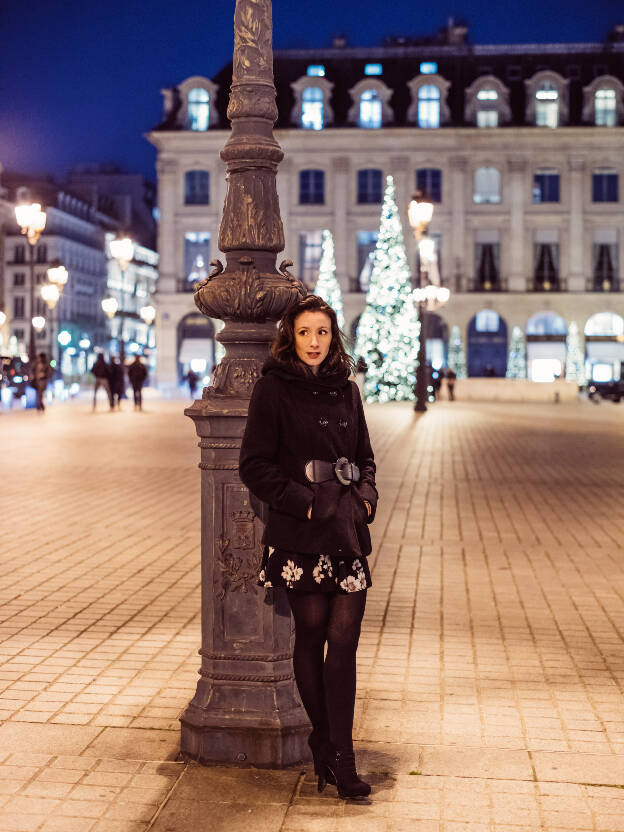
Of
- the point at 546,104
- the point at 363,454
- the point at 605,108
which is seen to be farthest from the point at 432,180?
the point at 363,454

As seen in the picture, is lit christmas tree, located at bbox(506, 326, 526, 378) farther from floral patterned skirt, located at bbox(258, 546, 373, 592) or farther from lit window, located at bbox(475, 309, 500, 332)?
floral patterned skirt, located at bbox(258, 546, 373, 592)

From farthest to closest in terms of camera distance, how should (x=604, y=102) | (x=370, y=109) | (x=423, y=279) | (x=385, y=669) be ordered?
(x=370, y=109), (x=604, y=102), (x=423, y=279), (x=385, y=669)

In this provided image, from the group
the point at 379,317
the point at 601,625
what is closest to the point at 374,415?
the point at 379,317

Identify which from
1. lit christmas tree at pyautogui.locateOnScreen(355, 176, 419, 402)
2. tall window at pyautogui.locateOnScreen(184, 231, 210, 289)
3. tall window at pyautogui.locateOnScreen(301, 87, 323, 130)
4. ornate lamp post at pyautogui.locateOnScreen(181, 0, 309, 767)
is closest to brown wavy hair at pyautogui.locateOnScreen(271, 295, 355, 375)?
ornate lamp post at pyautogui.locateOnScreen(181, 0, 309, 767)

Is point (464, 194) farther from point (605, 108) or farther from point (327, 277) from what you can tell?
point (327, 277)

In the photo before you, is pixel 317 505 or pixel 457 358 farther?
pixel 457 358

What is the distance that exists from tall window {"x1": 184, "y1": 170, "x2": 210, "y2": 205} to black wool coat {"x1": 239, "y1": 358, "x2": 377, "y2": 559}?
227 feet

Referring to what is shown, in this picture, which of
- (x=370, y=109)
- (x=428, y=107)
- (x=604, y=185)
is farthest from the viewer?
(x=370, y=109)

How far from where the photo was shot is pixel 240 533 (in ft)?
16.4

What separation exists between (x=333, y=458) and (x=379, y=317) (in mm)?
45597

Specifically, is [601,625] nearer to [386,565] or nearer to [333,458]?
[386,565]

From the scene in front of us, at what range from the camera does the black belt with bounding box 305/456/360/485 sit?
4.45 m

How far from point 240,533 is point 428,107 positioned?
69213 millimetres

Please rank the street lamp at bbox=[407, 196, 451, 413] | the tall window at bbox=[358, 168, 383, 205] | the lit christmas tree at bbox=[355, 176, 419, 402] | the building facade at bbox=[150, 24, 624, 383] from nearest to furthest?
the street lamp at bbox=[407, 196, 451, 413] → the lit christmas tree at bbox=[355, 176, 419, 402] → the building facade at bbox=[150, 24, 624, 383] → the tall window at bbox=[358, 168, 383, 205]
